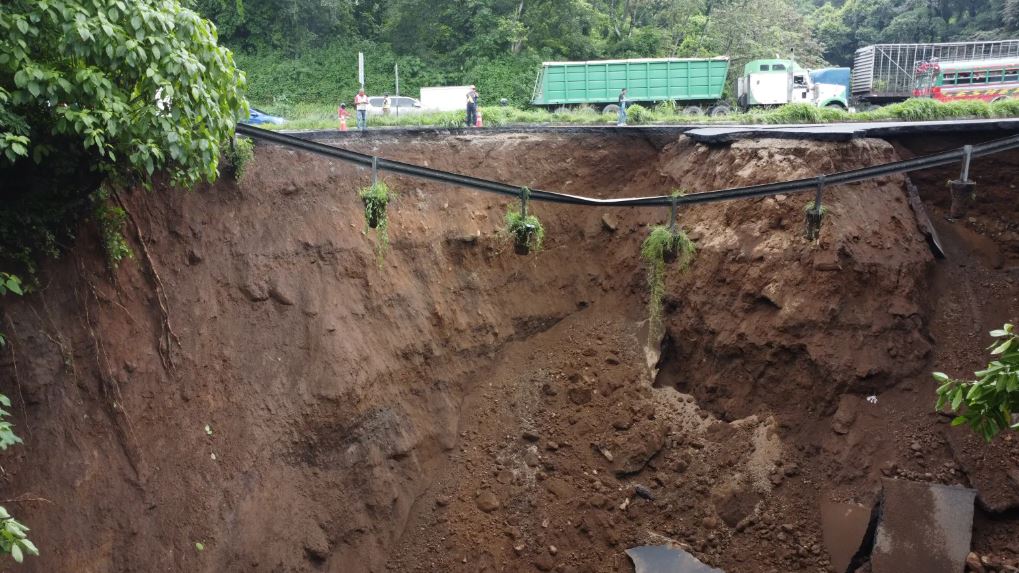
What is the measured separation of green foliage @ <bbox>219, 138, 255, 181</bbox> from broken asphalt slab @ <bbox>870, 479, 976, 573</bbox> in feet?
25.7

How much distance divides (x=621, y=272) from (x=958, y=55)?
2185cm

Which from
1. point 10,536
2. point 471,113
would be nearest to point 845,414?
point 10,536

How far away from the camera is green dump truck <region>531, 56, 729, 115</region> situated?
21219mm

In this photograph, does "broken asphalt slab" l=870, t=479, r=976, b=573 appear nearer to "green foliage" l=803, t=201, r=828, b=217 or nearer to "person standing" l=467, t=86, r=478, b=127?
"green foliage" l=803, t=201, r=828, b=217

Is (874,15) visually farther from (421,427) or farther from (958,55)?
(421,427)

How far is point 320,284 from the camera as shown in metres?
9.30

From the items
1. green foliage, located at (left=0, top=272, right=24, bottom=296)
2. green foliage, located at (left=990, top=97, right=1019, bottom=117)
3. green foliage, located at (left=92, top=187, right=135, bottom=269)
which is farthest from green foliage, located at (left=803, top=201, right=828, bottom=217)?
green foliage, located at (left=0, top=272, right=24, bottom=296)

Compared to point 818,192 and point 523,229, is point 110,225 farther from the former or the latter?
point 818,192

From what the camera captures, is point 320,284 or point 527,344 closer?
point 320,284

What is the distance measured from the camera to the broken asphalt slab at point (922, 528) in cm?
772

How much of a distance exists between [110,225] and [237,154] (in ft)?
5.52

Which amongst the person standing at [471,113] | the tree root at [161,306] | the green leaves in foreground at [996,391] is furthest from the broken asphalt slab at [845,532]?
the person standing at [471,113]

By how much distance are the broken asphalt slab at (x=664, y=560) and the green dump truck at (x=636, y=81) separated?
14734 millimetres

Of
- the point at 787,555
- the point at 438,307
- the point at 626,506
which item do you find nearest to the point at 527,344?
the point at 438,307
